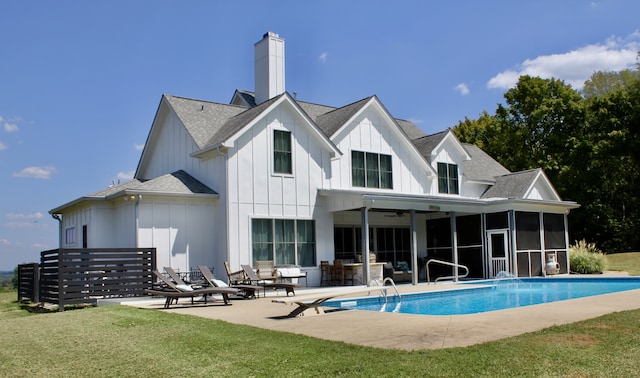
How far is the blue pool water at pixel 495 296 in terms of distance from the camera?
14648 mm

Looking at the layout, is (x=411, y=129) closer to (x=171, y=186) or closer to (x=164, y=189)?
(x=171, y=186)

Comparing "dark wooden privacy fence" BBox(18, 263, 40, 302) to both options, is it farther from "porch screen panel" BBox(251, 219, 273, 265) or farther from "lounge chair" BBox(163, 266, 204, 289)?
"porch screen panel" BBox(251, 219, 273, 265)

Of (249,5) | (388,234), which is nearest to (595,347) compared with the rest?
(249,5)

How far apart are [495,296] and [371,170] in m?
7.55

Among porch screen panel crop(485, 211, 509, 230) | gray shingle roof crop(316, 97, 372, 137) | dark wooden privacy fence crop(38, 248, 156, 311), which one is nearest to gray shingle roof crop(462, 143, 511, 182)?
porch screen panel crop(485, 211, 509, 230)

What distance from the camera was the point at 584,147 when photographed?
128 feet

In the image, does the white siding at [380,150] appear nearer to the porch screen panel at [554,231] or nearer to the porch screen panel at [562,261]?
the porch screen panel at [554,231]

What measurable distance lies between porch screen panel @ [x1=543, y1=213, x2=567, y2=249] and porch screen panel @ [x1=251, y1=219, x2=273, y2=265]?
12212 mm

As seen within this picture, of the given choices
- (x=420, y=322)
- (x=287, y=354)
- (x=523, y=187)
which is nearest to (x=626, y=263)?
(x=523, y=187)

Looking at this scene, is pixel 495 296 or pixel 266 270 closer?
pixel 495 296

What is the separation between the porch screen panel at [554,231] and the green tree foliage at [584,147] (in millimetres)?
14665

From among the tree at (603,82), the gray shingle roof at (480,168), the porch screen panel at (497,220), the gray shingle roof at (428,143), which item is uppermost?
the tree at (603,82)

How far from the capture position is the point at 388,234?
82.9 ft

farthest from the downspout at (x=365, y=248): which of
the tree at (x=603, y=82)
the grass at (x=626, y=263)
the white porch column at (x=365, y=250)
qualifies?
the tree at (x=603, y=82)
